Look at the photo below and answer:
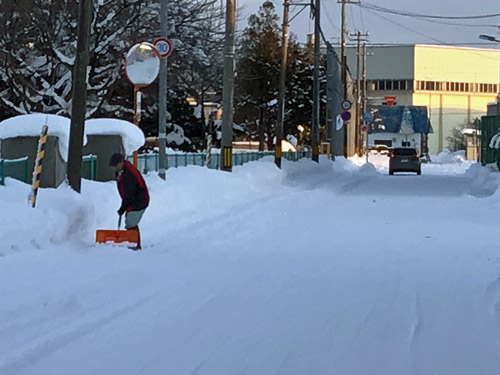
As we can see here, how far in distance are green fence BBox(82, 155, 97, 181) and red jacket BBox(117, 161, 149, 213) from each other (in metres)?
5.07

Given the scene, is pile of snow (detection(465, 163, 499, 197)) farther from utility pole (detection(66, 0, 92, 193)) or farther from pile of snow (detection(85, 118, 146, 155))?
utility pole (detection(66, 0, 92, 193))

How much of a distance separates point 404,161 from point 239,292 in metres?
34.7

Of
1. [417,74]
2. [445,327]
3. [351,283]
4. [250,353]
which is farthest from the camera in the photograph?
[417,74]

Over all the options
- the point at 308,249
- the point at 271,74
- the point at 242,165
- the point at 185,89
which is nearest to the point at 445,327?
the point at 308,249

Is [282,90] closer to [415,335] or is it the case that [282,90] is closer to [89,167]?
[89,167]

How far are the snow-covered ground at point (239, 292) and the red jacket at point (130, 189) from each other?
0.69 meters

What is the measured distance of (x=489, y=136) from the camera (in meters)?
38.5

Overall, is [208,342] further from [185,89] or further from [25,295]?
[185,89]

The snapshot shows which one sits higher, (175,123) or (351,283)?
(175,123)

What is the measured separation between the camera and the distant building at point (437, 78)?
111m

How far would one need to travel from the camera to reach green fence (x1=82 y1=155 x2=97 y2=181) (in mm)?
17000

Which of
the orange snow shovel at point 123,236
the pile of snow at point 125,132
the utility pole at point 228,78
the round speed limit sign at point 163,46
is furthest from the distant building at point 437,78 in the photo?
the orange snow shovel at point 123,236

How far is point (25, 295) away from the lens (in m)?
8.09

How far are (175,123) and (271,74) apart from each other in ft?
34.6
